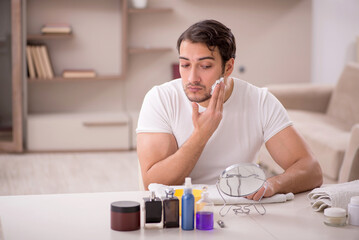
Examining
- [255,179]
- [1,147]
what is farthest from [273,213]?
[1,147]

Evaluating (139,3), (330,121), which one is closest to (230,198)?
(330,121)

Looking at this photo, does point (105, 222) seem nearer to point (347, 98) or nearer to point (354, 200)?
point (354, 200)

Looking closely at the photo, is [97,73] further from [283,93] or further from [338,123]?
[338,123]

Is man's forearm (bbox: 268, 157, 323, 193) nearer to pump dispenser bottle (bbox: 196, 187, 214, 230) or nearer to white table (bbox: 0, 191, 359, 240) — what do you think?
white table (bbox: 0, 191, 359, 240)

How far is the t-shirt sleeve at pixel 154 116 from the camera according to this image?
2.35 m

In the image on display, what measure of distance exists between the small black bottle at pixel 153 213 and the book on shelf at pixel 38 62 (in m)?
4.09

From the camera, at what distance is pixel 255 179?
1.90 metres

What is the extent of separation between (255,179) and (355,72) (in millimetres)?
3129

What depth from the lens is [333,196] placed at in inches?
75.4

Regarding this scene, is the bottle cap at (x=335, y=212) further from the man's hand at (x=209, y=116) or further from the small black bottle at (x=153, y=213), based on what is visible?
the man's hand at (x=209, y=116)

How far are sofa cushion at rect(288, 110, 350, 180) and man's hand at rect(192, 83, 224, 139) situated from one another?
1.72 meters

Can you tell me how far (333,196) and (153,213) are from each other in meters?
0.57

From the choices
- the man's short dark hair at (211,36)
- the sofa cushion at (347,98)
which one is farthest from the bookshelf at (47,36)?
the man's short dark hair at (211,36)

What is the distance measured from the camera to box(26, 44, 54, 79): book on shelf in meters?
5.57
